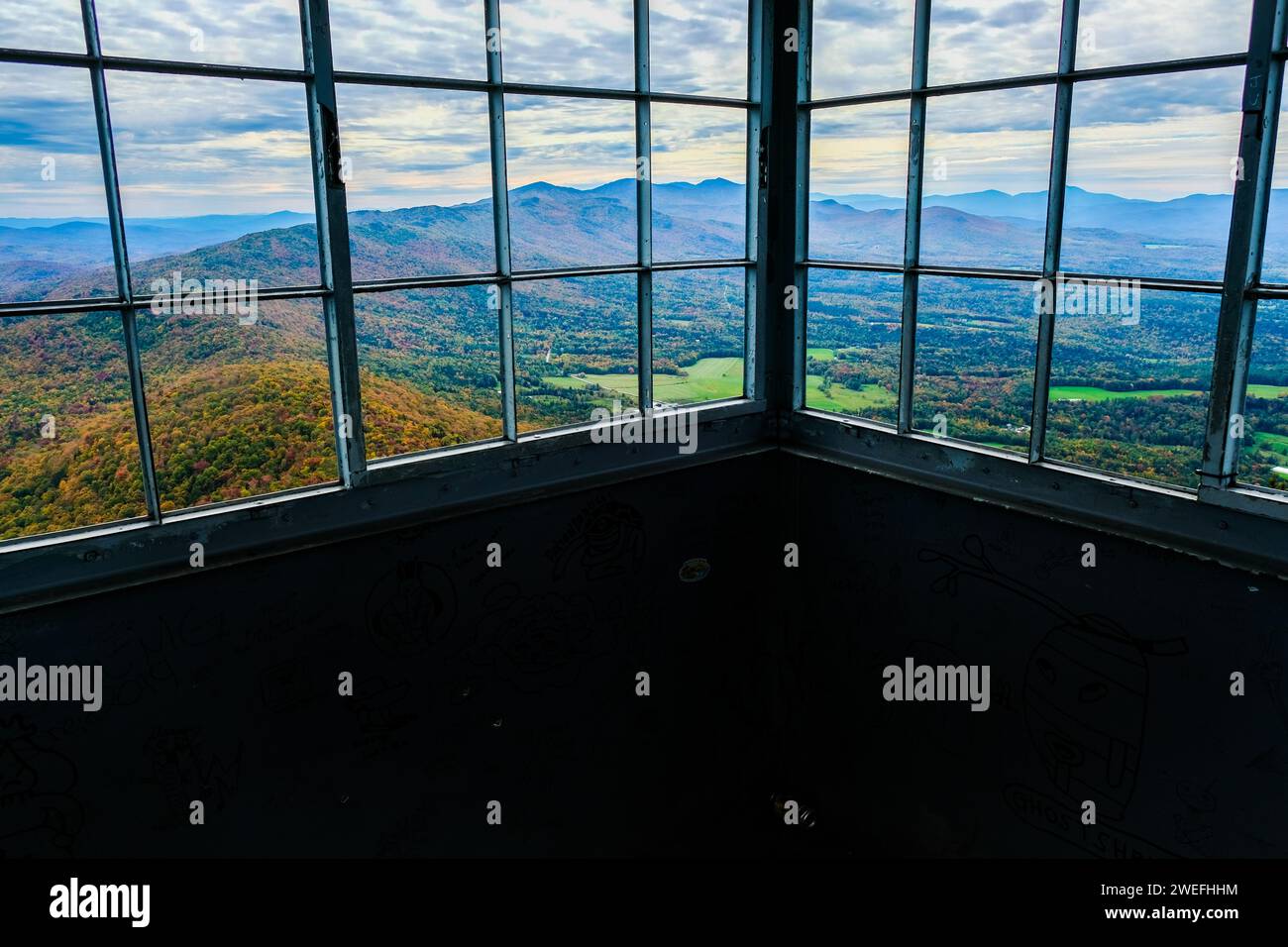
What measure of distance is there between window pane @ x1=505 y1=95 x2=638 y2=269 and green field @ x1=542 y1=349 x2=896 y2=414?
1.38 ft

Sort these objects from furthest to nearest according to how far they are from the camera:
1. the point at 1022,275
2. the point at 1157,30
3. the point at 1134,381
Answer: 1. the point at 1022,275
2. the point at 1134,381
3. the point at 1157,30

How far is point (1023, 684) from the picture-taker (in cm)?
318

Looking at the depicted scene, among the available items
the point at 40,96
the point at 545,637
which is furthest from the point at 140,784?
the point at 40,96

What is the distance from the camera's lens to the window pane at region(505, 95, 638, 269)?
3.10 metres

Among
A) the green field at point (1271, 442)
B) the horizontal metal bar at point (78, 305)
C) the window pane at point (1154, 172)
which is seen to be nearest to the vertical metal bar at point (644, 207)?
the horizontal metal bar at point (78, 305)

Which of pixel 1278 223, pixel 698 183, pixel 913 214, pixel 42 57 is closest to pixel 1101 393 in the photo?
pixel 1278 223

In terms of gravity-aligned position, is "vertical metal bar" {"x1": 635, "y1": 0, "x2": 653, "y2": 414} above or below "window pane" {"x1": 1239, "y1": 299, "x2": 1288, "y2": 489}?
above

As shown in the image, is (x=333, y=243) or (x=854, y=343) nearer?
(x=333, y=243)

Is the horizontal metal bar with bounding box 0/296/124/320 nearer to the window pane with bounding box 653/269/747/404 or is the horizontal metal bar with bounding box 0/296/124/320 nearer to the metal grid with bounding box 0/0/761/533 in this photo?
the metal grid with bounding box 0/0/761/533

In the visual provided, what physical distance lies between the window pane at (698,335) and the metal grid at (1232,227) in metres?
0.62

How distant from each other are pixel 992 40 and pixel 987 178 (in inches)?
16.1

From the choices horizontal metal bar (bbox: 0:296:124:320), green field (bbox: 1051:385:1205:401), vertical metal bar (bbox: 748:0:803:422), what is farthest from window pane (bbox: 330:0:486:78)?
green field (bbox: 1051:385:1205:401)

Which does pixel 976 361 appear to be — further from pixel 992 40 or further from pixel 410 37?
pixel 410 37

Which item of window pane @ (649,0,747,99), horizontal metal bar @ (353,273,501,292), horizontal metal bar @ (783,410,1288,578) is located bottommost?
horizontal metal bar @ (783,410,1288,578)
